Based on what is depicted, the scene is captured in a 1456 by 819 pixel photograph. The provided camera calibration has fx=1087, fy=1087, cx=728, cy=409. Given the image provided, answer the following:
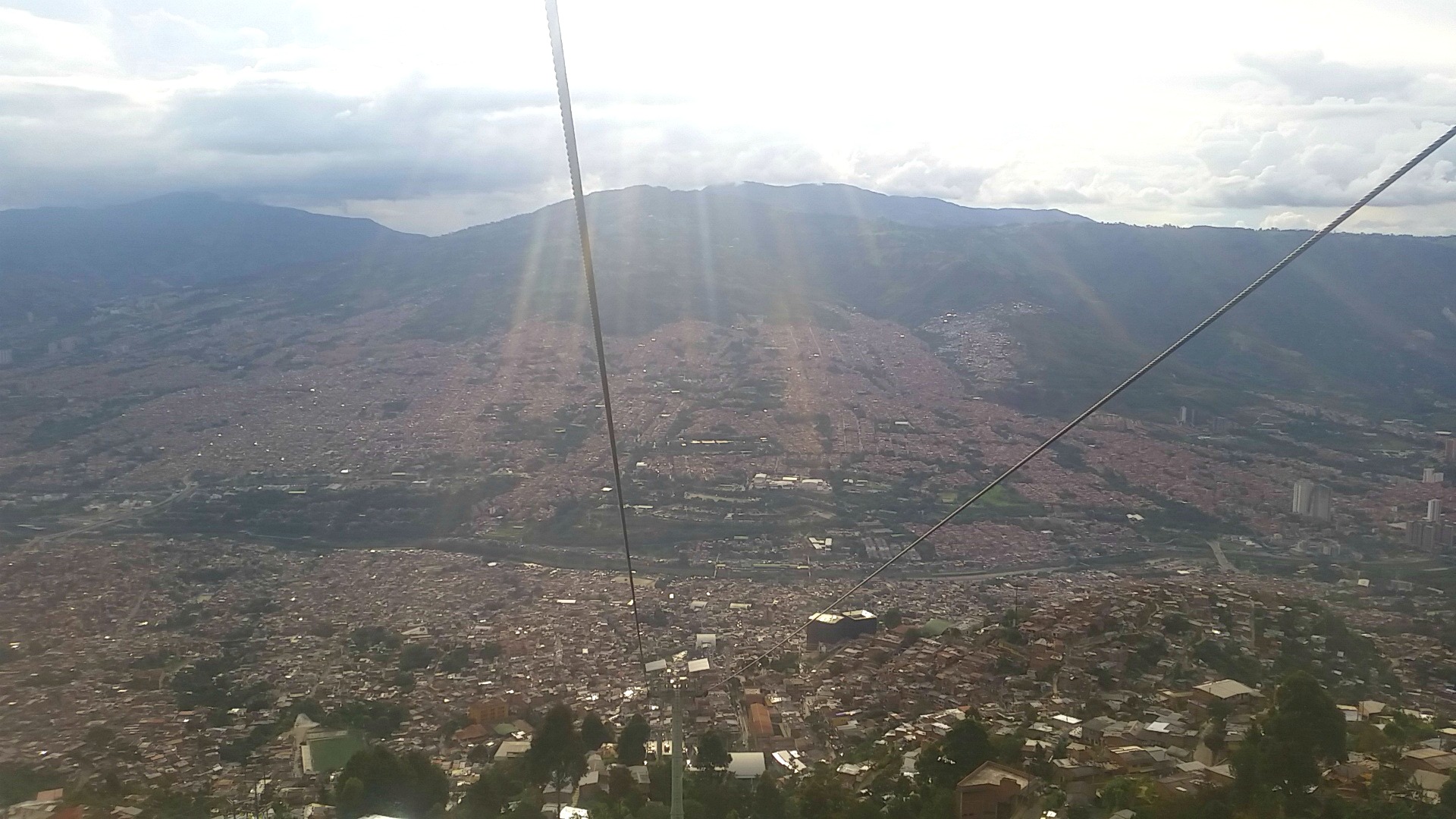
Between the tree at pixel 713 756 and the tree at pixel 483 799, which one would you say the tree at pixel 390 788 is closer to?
the tree at pixel 483 799

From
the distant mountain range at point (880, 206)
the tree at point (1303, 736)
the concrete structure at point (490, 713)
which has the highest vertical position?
the distant mountain range at point (880, 206)

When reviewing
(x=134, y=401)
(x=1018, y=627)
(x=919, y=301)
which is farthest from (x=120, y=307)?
(x=1018, y=627)

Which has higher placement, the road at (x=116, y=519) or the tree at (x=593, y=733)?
the road at (x=116, y=519)

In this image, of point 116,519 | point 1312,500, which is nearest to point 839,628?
point 1312,500

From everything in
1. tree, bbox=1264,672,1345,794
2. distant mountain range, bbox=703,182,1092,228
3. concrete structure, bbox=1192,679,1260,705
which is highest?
distant mountain range, bbox=703,182,1092,228

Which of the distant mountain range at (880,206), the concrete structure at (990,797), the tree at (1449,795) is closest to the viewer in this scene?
the tree at (1449,795)

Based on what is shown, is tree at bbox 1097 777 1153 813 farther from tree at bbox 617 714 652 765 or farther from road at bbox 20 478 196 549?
road at bbox 20 478 196 549

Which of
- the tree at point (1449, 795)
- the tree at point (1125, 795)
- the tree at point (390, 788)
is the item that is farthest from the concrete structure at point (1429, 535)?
the tree at point (390, 788)

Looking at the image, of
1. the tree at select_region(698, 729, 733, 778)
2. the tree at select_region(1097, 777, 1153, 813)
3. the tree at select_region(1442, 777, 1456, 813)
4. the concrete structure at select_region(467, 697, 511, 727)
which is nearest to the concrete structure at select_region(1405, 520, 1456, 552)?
the tree at select_region(1442, 777, 1456, 813)
